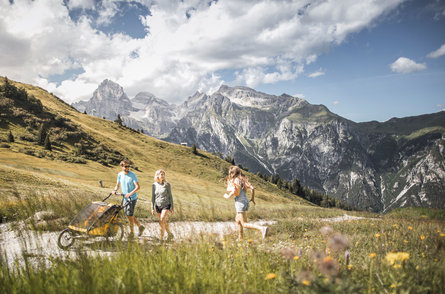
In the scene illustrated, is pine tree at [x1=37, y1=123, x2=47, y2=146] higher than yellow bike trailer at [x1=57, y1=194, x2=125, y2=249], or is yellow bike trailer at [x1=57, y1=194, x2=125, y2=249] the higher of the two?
pine tree at [x1=37, y1=123, x2=47, y2=146]

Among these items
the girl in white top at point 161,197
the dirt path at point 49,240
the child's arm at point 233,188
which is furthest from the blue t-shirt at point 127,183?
the child's arm at point 233,188

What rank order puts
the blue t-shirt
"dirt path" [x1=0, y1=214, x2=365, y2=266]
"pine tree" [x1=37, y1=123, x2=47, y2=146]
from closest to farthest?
"dirt path" [x1=0, y1=214, x2=365, y2=266] → the blue t-shirt → "pine tree" [x1=37, y1=123, x2=47, y2=146]

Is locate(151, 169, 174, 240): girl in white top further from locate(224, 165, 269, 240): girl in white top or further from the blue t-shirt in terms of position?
locate(224, 165, 269, 240): girl in white top

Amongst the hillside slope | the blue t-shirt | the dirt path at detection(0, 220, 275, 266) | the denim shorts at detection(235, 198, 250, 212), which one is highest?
the hillside slope

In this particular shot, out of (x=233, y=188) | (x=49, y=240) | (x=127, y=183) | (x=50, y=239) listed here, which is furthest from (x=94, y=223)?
(x=233, y=188)

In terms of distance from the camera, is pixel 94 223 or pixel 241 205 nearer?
pixel 94 223

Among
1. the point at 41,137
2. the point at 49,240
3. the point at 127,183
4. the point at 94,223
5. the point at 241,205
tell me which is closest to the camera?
the point at 49,240

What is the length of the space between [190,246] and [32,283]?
189cm

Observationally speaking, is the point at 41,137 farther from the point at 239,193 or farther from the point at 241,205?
the point at 241,205

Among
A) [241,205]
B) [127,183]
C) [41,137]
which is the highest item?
[41,137]

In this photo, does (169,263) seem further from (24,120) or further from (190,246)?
(24,120)

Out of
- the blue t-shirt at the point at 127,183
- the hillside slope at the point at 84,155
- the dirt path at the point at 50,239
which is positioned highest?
the hillside slope at the point at 84,155

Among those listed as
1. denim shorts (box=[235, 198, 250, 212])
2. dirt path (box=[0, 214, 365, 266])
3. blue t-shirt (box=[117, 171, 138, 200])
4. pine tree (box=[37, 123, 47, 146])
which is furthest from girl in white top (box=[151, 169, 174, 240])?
pine tree (box=[37, 123, 47, 146])

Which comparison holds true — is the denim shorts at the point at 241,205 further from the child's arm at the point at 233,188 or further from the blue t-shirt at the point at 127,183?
the blue t-shirt at the point at 127,183
